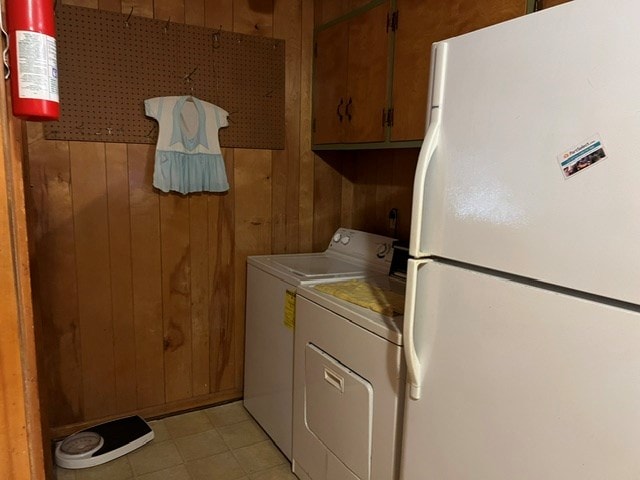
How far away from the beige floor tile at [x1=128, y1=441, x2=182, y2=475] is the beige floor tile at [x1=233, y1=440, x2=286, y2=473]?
30 cm

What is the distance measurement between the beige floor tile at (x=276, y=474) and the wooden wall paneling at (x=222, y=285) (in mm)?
686

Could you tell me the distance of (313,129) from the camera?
2.69 m

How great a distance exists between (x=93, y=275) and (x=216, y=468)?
111cm

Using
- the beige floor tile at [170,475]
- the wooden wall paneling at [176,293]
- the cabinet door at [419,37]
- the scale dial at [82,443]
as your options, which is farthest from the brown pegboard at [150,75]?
the beige floor tile at [170,475]

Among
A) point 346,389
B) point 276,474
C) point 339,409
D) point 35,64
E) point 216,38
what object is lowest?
point 276,474

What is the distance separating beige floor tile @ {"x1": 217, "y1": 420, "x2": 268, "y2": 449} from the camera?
231cm

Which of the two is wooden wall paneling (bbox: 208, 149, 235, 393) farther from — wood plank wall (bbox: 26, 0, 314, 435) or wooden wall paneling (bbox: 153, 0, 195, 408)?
wooden wall paneling (bbox: 153, 0, 195, 408)

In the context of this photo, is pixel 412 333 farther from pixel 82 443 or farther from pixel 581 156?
pixel 82 443

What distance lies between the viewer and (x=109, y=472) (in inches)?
80.8

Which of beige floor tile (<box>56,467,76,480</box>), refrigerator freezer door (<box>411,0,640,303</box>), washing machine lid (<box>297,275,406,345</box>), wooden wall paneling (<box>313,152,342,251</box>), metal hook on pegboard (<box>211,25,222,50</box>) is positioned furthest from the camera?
wooden wall paneling (<box>313,152,342,251</box>)

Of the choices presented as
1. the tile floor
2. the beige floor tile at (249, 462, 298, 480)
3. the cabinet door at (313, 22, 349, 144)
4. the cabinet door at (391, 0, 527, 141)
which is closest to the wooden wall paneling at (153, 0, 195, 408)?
the tile floor

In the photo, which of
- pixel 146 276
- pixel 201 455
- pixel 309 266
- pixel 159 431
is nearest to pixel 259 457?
pixel 201 455

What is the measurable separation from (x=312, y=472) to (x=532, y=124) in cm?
166

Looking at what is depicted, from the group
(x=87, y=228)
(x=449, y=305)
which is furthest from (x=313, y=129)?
(x=449, y=305)
